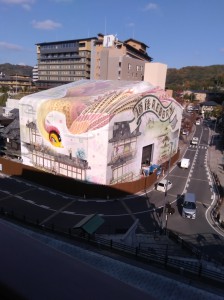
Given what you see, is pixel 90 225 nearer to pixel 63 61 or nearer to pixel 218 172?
pixel 218 172

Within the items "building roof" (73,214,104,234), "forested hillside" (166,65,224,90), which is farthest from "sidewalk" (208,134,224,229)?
"forested hillside" (166,65,224,90)

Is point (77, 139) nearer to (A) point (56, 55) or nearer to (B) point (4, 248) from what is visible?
(B) point (4, 248)

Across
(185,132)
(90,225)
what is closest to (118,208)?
(90,225)

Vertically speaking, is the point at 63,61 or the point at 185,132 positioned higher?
the point at 63,61

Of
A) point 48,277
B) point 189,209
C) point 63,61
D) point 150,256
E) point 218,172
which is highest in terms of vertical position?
point 63,61

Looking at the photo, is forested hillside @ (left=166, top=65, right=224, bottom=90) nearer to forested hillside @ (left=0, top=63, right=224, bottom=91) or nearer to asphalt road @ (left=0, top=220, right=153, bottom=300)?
forested hillside @ (left=0, top=63, right=224, bottom=91)

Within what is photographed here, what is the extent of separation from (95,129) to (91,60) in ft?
232

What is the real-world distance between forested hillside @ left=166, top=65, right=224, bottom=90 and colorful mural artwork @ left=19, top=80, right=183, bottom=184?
11813 cm

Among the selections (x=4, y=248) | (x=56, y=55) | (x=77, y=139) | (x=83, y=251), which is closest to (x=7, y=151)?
(x=77, y=139)

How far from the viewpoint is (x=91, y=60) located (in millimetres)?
91750

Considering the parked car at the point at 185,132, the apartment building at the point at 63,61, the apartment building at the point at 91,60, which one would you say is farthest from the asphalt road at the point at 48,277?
the apartment building at the point at 63,61

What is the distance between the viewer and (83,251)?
13320mm

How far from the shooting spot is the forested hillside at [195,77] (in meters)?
149

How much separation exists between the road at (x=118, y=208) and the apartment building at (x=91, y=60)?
5132 cm
